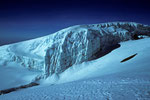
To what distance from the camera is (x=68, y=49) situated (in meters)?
A: 11.5

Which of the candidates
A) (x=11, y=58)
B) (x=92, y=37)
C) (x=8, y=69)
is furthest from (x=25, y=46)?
(x=92, y=37)

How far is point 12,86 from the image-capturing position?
10570mm

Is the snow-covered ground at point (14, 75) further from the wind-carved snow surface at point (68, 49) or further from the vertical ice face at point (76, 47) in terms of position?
the vertical ice face at point (76, 47)

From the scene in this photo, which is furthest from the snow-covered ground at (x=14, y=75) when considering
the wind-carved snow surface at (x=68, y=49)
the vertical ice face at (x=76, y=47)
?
the vertical ice face at (x=76, y=47)

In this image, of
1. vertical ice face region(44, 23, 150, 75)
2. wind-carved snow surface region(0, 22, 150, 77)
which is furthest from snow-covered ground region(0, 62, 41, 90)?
vertical ice face region(44, 23, 150, 75)

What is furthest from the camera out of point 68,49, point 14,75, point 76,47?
point 14,75

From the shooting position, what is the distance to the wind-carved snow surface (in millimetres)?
11195

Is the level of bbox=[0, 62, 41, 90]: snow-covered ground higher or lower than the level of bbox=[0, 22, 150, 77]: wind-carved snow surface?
lower

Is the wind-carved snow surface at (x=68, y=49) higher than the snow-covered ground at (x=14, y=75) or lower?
higher

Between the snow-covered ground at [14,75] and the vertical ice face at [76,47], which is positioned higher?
the vertical ice face at [76,47]

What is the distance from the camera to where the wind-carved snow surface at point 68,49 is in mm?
11195

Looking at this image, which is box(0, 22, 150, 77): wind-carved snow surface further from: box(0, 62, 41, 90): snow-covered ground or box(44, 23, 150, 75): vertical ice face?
box(0, 62, 41, 90): snow-covered ground

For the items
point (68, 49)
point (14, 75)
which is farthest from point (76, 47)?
point (14, 75)

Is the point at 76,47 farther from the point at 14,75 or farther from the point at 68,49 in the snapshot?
the point at 14,75
